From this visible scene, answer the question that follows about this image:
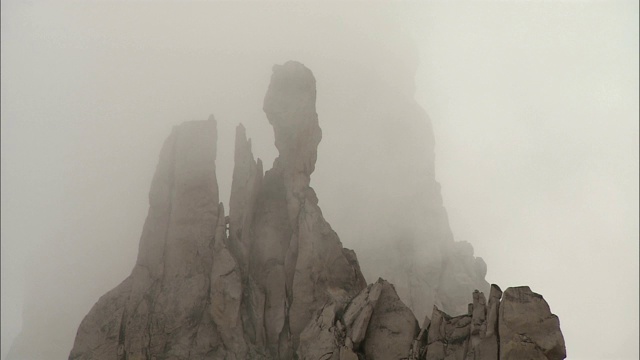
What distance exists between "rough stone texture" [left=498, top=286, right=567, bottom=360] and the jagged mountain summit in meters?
0.13

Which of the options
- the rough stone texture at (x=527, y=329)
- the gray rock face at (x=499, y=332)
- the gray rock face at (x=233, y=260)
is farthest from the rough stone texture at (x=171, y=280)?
the rough stone texture at (x=527, y=329)

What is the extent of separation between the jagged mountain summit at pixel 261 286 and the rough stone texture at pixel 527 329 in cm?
13

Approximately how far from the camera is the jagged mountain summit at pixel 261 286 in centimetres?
3169

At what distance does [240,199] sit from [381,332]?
58.5ft

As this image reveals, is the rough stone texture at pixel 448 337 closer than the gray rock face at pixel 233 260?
Yes

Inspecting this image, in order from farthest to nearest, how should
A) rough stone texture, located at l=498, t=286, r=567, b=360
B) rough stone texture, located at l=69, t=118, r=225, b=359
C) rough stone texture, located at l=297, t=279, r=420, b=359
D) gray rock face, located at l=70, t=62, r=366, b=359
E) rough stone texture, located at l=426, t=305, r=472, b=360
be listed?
gray rock face, located at l=70, t=62, r=366, b=359 < rough stone texture, located at l=69, t=118, r=225, b=359 < rough stone texture, located at l=297, t=279, r=420, b=359 < rough stone texture, located at l=426, t=305, r=472, b=360 < rough stone texture, located at l=498, t=286, r=567, b=360

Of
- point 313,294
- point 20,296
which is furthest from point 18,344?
point 20,296

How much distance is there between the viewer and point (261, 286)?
4044 centimetres

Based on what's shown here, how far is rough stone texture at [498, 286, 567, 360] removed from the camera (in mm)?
25672

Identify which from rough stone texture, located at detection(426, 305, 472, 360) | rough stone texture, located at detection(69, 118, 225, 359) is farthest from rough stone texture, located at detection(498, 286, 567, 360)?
rough stone texture, located at detection(69, 118, 225, 359)

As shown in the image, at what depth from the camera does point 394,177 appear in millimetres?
99438

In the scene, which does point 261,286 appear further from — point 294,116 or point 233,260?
point 294,116

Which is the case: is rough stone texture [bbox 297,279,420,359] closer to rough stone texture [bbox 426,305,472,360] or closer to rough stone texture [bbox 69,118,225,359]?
rough stone texture [bbox 426,305,472,360]

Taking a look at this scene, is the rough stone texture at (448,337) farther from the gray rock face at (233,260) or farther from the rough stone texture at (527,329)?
the gray rock face at (233,260)
